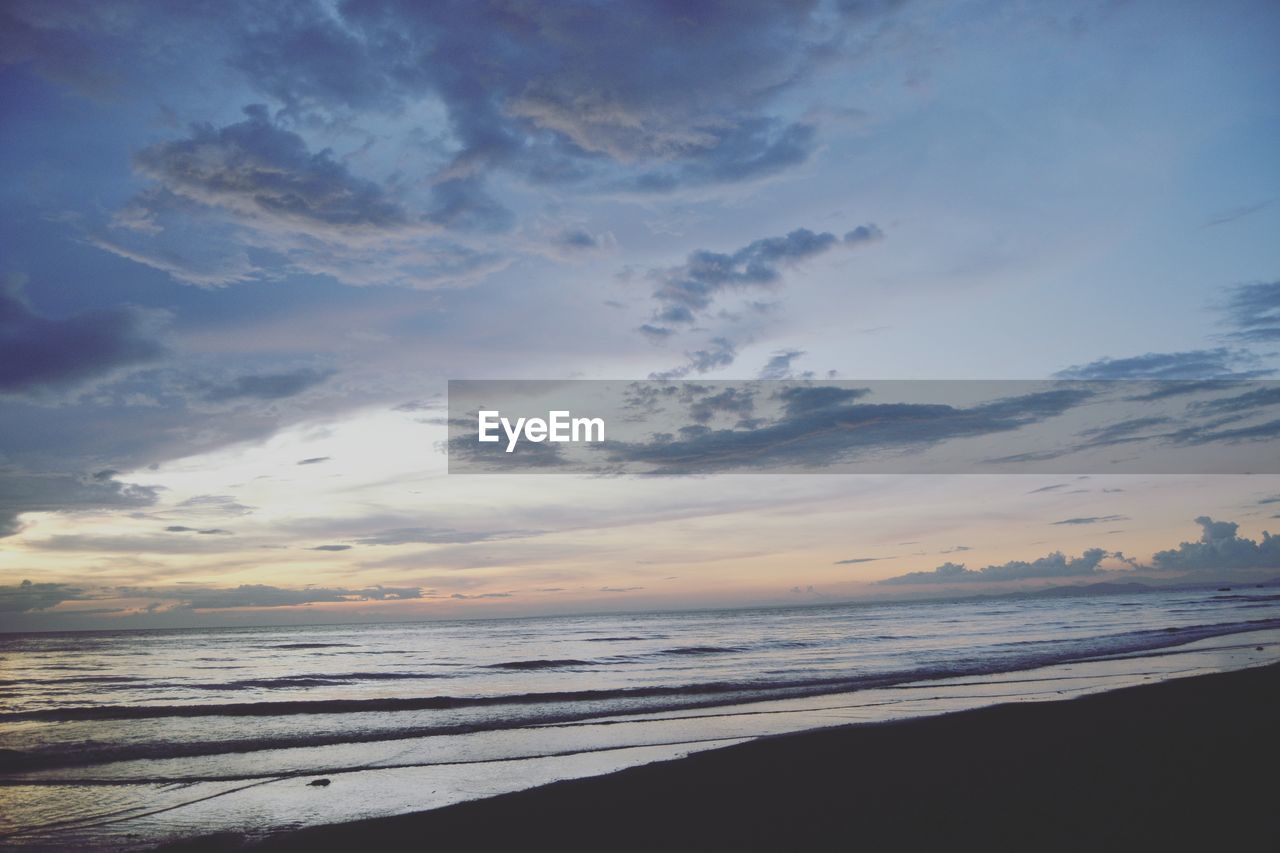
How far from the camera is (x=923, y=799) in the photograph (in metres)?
8.91

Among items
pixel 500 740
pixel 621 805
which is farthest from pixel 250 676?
pixel 621 805

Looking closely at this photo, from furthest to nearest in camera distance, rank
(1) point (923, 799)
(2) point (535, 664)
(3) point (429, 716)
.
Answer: (2) point (535, 664), (3) point (429, 716), (1) point (923, 799)

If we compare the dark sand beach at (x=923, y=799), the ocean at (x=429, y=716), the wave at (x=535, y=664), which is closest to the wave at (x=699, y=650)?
the ocean at (x=429, y=716)

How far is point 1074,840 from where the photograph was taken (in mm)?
6969

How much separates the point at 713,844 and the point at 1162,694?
14.6m

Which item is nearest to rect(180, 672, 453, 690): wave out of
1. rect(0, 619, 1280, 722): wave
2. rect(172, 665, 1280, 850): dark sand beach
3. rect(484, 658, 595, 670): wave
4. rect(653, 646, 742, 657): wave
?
rect(484, 658, 595, 670): wave

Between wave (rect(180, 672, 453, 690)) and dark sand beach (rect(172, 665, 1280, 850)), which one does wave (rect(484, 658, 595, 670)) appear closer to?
wave (rect(180, 672, 453, 690))

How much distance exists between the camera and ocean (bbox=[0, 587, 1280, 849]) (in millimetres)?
11828

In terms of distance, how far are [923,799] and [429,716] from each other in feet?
57.0

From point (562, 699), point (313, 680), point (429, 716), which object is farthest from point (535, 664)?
point (429, 716)

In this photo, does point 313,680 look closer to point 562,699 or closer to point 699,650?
point 562,699

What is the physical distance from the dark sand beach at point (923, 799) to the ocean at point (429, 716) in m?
1.88

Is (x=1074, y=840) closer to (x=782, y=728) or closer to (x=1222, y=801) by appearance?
(x=1222, y=801)

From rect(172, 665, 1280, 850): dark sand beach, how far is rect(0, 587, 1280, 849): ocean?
6.18 feet
